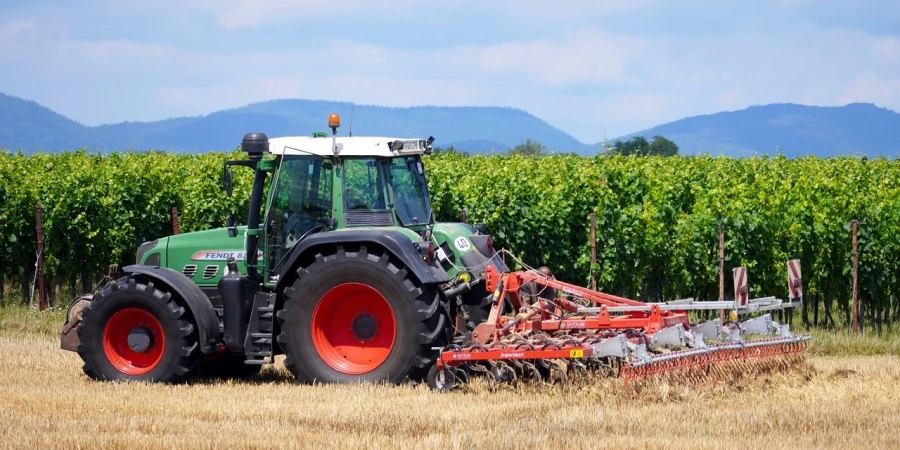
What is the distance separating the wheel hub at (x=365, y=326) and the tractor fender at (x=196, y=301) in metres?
1.24

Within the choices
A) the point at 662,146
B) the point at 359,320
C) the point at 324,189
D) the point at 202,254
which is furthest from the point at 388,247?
the point at 662,146

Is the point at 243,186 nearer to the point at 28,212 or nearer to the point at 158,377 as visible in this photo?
the point at 28,212

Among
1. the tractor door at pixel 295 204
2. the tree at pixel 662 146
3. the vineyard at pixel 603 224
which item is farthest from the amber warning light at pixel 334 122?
the tree at pixel 662 146

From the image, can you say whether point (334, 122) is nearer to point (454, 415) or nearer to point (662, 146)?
point (454, 415)

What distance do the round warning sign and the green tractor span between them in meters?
0.01

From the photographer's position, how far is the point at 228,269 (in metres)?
9.97

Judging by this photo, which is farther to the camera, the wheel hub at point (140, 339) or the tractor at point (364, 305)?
the wheel hub at point (140, 339)

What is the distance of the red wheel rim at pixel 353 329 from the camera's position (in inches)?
370

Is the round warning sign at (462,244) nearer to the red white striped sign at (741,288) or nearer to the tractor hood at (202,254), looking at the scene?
the tractor hood at (202,254)

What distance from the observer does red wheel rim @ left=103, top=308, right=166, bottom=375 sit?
990cm

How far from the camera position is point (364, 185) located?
971 centimetres

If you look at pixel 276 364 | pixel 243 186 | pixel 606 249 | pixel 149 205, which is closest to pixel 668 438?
pixel 276 364

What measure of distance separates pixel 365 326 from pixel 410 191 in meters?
1.31

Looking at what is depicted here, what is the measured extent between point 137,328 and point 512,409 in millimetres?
3575
